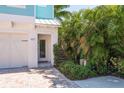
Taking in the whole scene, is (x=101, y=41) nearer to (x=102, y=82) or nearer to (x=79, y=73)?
(x=79, y=73)

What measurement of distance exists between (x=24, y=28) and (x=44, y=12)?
10.2ft

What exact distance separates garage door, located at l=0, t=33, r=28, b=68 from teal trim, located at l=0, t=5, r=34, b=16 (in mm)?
2088

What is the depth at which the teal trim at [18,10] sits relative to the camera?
46.0ft

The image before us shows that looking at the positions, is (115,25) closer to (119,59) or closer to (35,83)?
(119,59)

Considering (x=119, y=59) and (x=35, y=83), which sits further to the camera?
(x=119, y=59)

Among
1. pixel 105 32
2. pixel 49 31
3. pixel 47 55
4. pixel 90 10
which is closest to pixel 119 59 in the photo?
pixel 105 32

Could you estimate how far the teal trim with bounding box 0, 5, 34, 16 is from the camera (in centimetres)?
1403

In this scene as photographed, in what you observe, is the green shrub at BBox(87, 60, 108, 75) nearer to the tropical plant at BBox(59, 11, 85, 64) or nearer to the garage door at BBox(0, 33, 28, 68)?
the tropical plant at BBox(59, 11, 85, 64)

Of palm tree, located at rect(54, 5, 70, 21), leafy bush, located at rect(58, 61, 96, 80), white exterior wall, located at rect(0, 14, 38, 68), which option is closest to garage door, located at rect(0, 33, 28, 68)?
white exterior wall, located at rect(0, 14, 38, 68)

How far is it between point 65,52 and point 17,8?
5461 millimetres

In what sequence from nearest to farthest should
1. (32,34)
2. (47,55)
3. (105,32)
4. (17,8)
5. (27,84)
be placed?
(27,84) < (105,32) < (17,8) < (32,34) < (47,55)

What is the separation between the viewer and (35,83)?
34.8 ft

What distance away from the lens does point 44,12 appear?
18125mm

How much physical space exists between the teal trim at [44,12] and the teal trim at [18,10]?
2577 millimetres
